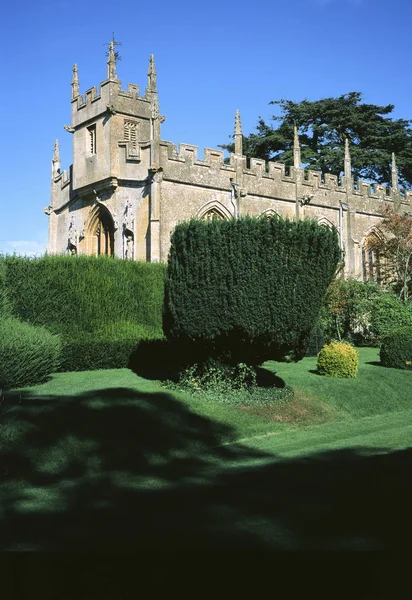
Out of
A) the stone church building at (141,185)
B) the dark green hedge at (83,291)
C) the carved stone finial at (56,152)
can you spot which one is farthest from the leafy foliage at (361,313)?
the carved stone finial at (56,152)

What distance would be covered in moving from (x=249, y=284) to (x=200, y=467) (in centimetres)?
446

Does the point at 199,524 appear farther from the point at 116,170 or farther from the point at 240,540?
the point at 116,170

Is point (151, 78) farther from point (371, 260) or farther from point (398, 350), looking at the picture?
point (398, 350)

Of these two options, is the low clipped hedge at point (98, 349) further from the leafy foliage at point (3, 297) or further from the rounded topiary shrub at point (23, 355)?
the leafy foliage at point (3, 297)

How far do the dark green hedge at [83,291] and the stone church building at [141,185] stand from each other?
221 inches

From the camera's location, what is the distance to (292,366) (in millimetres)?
18266

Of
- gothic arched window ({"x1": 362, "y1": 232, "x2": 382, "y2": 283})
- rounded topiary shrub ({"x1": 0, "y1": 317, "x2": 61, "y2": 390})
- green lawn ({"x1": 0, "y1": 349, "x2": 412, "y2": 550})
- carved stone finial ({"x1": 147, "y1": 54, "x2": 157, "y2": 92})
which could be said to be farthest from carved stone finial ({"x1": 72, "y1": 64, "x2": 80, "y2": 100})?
green lawn ({"x1": 0, "y1": 349, "x2": 412, "y2": 550})

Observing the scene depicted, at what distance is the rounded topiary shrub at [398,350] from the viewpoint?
61.8ft

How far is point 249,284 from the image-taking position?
12406mm

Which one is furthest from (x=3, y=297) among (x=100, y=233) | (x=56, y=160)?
(x=56, y=160)

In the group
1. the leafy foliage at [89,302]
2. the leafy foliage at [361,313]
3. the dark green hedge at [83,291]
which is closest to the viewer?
the leafy foliage at [89,302]

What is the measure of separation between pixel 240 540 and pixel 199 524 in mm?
612

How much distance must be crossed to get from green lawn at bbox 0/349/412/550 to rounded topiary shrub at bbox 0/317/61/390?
21.5 inches

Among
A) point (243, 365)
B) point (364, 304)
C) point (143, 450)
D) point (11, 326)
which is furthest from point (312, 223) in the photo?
point (364, 304)
